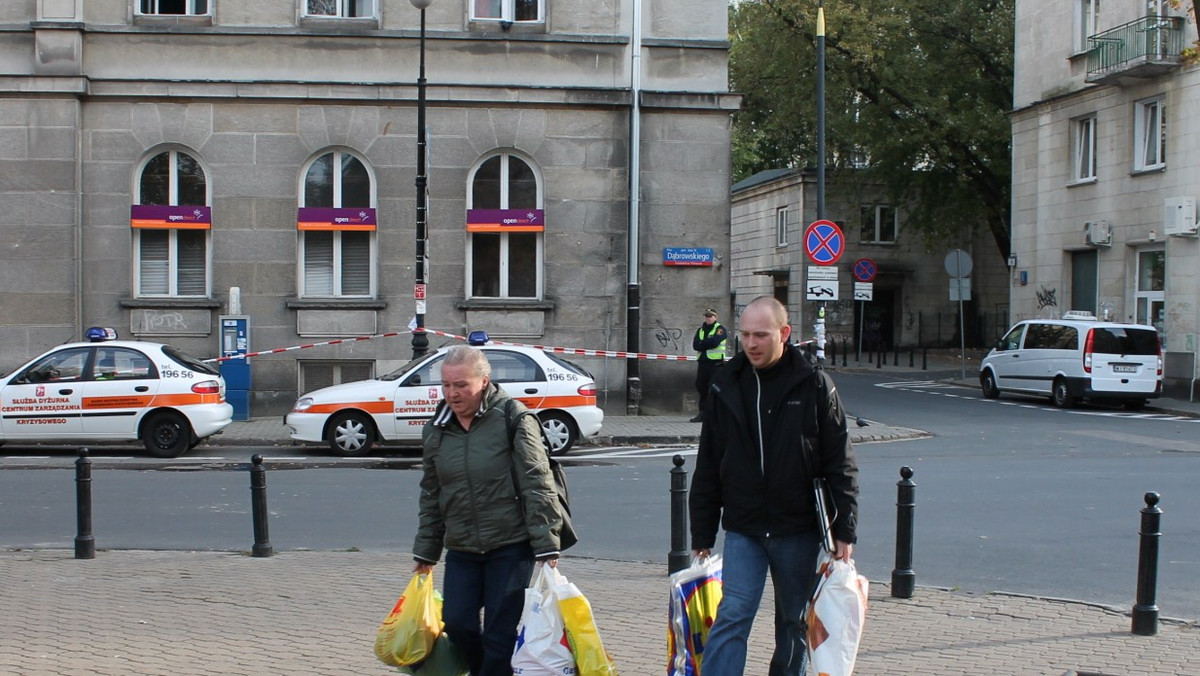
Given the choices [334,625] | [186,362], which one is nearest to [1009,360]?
[186,362]

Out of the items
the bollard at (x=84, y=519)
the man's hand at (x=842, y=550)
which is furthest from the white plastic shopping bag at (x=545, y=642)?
the bollard at (x=84, y=519)

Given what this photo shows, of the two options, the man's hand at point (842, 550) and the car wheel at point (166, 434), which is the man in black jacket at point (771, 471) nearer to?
the man's hand at point (842, 550)

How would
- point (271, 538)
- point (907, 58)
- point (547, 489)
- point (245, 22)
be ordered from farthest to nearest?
point (907, 58) < point (245, 22) < point (271, 538) < point (547, 489)

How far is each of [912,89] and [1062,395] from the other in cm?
1562

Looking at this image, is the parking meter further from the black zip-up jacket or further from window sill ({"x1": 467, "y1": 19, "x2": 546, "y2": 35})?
the black zip-up jacket

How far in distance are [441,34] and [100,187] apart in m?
6.03

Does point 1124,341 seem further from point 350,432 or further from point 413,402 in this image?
point 350,432

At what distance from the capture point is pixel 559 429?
Answer: 1631cm

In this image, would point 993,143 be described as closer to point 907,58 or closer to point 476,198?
point 907,58

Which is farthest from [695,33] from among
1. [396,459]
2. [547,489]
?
[547,489]

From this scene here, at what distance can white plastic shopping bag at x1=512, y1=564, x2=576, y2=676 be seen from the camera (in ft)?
17.2

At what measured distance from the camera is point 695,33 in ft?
71.2

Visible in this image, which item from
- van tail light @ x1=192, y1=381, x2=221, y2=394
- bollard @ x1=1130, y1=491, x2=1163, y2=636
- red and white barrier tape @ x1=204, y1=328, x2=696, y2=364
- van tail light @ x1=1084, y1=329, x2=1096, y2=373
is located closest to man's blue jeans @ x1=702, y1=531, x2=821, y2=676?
bollard @ x1=1130, y1=491, x2=1163, y2=636

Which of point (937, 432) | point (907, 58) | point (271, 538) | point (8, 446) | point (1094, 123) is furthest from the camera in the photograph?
point (907, 58)
